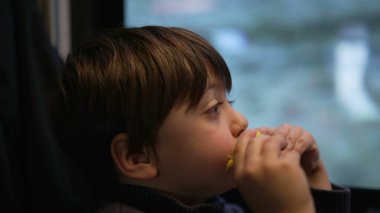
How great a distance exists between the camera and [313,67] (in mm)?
1174

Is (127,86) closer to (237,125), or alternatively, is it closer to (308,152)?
(237,125)

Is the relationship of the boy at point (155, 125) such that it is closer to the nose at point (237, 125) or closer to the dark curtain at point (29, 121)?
the nose at point (237, 125)

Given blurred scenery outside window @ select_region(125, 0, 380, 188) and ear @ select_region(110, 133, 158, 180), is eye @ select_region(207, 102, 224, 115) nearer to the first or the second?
ear @ select_region(110, 133, 158, 180)

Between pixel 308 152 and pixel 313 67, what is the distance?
323 mm

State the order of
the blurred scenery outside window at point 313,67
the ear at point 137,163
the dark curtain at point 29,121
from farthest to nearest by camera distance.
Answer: the blurred scenery outside window at point 313,67 → the dark curtain at point 29,121 → the ear at point 137,163

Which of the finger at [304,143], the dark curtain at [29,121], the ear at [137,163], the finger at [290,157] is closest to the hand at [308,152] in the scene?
the finger at [304,143]

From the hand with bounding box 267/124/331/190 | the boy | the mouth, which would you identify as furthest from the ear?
the hand with bounding box 267/124/331/190

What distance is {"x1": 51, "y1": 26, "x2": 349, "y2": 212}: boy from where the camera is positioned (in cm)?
74

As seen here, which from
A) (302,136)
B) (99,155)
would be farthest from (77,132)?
(302,136)

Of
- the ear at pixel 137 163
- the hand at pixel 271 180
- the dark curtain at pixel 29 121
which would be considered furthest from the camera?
the dark curtain at pixel 29 121

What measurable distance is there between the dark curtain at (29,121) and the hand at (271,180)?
13.9 inches

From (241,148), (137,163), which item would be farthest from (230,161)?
(137,163)

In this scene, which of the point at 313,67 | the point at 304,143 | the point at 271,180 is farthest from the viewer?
the point at 313,67

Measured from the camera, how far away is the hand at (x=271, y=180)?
2.21ft
